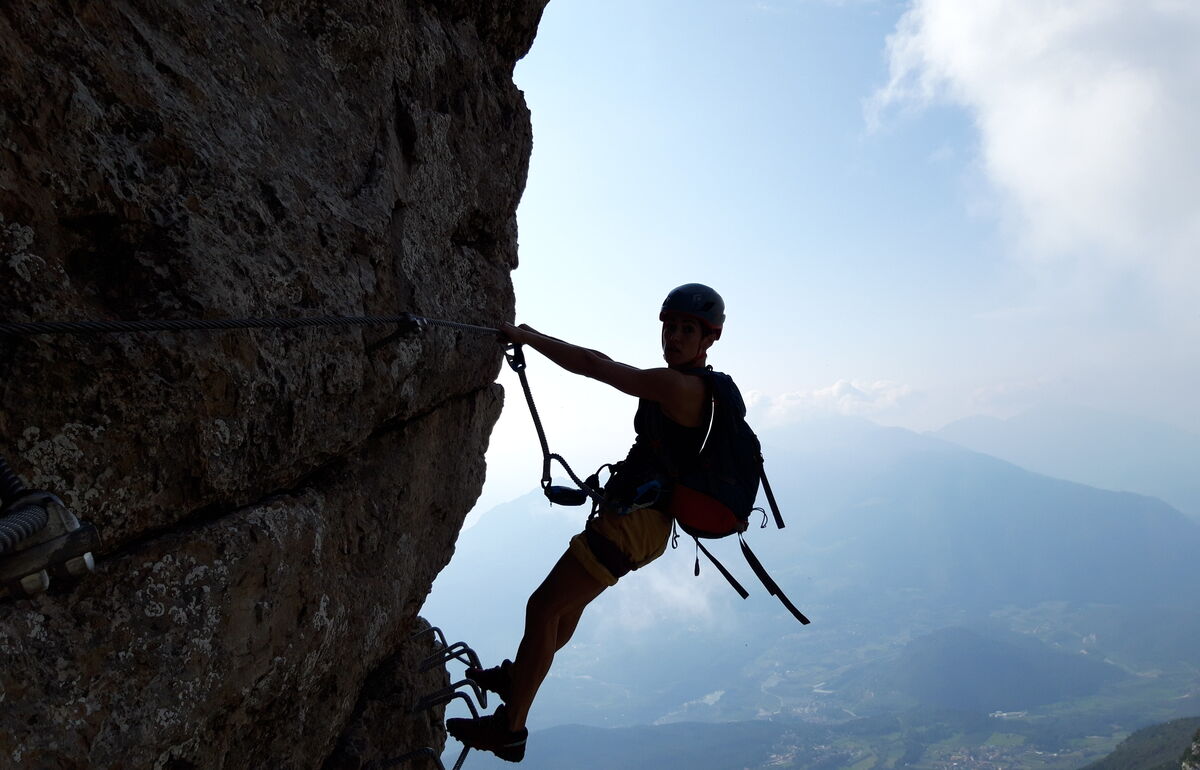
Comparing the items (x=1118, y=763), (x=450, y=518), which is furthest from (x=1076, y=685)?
(x=450, y=518)

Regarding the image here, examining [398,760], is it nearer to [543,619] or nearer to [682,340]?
[543,619]

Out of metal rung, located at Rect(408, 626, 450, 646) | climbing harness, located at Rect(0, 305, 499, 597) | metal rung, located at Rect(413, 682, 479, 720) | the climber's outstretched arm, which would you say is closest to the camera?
climbing harness, located at Rect(0, 305, 499, 597)

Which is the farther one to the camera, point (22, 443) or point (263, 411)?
point (263, 411)

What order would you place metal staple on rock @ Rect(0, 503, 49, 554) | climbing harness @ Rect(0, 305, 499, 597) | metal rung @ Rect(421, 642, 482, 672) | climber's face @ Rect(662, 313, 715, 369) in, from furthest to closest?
metal rung @ Rect(421, 642, 482, 672)
climber's face @ Rect(662, 313, 715, 369)
climbing harness @ Rect(0, 305, 499, 597)
metal staple on rock @ Rect(0, 503, 49, 554)

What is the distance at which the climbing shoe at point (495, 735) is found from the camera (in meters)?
4.88

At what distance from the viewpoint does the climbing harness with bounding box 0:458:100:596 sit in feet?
5.62

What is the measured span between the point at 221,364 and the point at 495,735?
335cm

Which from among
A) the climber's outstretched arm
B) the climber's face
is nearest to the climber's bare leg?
the climber's outstretched arm

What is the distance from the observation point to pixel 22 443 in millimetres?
2250

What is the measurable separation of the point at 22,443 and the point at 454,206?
354 cm

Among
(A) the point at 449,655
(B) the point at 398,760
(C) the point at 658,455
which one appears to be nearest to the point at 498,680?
(B) the point at 398,760

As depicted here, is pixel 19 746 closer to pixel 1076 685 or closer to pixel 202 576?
pixel 202 576

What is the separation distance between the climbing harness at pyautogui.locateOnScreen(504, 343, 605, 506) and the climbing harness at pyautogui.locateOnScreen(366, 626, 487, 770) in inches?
50.7

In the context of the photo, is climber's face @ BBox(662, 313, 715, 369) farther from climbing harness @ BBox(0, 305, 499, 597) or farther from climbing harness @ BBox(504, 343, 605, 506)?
climbing harness @ BBox(0, 305, 499, 597)
